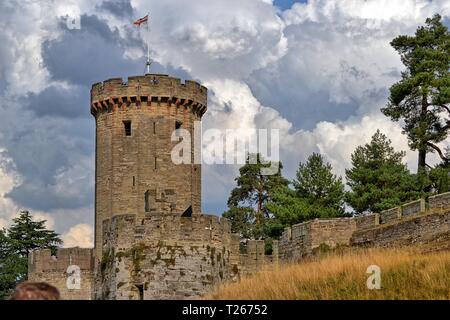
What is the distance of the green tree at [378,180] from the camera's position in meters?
42.5

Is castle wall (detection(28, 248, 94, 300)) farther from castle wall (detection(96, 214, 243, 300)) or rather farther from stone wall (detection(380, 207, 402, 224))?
stone wall (detection(380, 207, 402, 224))

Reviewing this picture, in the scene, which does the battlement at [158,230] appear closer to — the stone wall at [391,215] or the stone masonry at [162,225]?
the stone masonry at [162,225]

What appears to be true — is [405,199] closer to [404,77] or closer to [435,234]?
[404,77]

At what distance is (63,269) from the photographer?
143 ft

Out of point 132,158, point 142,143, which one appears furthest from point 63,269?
point 142,143

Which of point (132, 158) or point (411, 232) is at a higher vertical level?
point (132, 158)

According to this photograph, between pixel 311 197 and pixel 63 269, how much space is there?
12155 mm

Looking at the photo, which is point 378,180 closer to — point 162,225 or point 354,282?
point 162,225

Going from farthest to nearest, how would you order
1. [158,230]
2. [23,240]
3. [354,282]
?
[23,240]
[158,230]
[354,282]

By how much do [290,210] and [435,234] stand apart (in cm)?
1692

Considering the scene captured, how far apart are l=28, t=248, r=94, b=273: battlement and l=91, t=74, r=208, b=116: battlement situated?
6.79 metres

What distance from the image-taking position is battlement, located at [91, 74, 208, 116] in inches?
1737

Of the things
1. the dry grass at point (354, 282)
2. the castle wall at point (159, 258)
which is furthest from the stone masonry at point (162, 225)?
the dry grass at point (354, 282)

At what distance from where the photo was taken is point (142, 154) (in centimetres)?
4422
